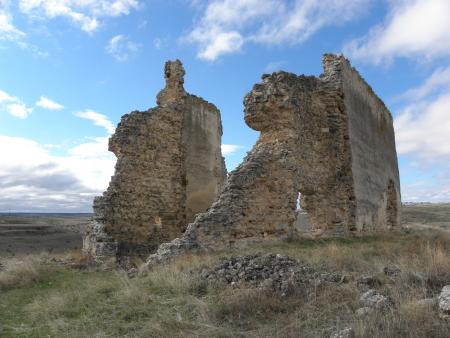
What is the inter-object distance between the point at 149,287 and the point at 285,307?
216cm

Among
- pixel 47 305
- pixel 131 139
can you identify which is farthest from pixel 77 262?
pixel 47 305

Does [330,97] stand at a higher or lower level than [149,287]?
higher

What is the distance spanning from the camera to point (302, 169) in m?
11.1

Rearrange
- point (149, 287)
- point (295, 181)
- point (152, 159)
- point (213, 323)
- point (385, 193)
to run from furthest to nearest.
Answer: point (385, 193) → point (152, 159) → point (295, 181) → point (149, 287) → point (213, 323)

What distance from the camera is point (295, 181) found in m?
10.6

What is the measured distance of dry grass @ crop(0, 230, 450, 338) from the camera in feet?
13.9

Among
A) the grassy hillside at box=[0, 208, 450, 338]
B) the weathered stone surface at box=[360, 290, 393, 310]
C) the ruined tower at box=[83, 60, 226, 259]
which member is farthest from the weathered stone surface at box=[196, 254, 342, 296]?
the ruined tower at box=[83, 60, 226, 259]

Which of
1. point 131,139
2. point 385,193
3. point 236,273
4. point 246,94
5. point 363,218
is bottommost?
point 236,273

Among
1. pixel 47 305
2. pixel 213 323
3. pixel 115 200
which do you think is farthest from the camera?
pixel 115 200

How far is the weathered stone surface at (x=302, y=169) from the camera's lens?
9500 mm

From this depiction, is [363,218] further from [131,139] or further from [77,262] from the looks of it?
[77,262]

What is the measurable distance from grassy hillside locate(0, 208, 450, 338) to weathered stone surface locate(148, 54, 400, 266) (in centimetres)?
214

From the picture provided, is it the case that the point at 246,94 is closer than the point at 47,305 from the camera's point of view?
No

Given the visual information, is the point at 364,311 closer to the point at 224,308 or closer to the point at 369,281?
the point at 369,281
